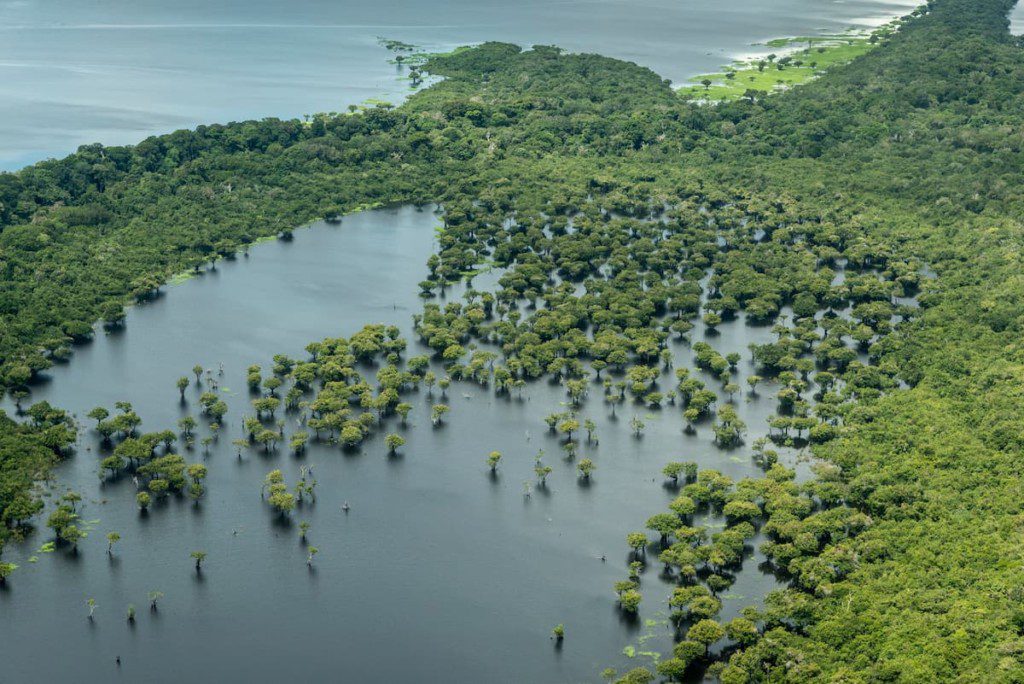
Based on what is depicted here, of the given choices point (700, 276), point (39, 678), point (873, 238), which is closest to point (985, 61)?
point (873, 238)

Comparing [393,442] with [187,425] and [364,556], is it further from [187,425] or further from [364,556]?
A: [187,425]

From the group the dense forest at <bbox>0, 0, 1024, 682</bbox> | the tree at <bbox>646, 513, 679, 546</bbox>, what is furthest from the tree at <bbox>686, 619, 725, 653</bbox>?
the tree at <bbox>646, 513, 679, 546</bbox>

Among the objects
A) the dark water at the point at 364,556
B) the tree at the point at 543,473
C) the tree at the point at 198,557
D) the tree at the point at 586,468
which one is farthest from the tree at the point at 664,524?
the tree at the point at 198,557

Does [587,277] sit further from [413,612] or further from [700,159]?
[413,612]

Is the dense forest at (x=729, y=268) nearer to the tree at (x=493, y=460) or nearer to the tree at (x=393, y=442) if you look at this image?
the tree at (x=393, y=442)

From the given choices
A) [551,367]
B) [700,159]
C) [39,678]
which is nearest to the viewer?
[39,678]

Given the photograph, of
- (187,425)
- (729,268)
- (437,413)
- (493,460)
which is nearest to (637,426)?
(493,460)

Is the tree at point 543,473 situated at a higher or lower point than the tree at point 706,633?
higher
